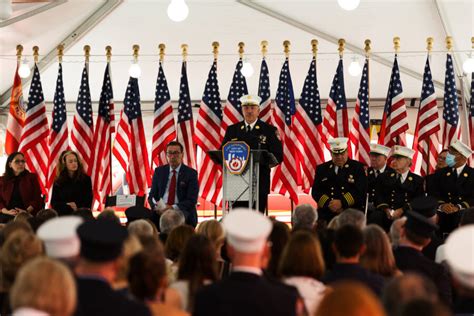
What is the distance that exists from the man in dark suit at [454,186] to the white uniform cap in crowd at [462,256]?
6575 mm

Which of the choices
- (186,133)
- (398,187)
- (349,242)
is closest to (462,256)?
(349,242)

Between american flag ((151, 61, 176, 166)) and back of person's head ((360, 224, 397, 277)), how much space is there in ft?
22.2

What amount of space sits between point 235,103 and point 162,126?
3.55 feet

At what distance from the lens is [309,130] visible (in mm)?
11258

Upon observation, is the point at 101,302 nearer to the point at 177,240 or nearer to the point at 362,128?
the point at 177,240

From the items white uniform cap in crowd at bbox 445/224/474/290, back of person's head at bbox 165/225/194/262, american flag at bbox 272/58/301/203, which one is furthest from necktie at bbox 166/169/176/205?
white uniform cap in crowd at bbox 445/224/474/290

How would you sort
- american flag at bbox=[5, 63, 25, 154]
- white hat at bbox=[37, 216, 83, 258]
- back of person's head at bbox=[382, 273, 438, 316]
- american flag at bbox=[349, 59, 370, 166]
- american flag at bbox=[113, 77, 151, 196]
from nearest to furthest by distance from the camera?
back of person's head at bbox=[382, 273, 438, 316] → white hat at bbox=[37, 216, 83, 258] → american flag at bbox=[349, 59, 370, 166] → american flag at bbox=[113, 77, 151, 196] → american flag at bbox=[5, 63, 25, 154]

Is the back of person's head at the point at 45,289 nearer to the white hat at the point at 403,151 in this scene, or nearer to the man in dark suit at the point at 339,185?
the man in dark suit at the point at 339,185

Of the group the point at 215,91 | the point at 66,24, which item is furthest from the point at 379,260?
the point at 66,24

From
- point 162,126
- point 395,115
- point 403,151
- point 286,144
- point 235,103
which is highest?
point 235,103

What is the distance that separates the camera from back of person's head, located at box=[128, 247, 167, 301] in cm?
385

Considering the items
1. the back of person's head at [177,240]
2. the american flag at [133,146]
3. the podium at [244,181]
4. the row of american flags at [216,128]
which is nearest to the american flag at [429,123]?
the row of american flags at [216,128]

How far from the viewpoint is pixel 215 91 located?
37.9 feet

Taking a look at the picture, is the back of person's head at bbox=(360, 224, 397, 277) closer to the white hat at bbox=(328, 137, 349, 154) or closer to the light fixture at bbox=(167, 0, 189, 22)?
the white hat at bbox=(328, 137, 349, 154)
